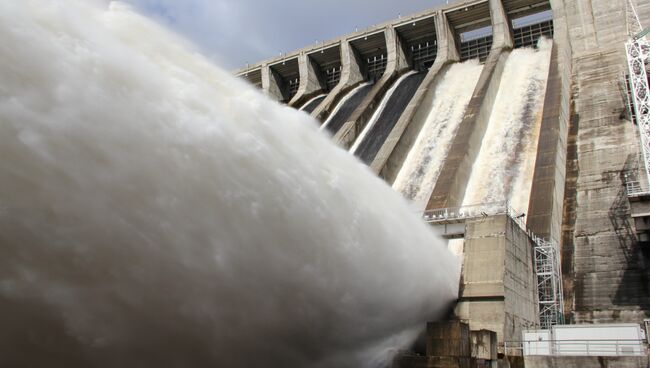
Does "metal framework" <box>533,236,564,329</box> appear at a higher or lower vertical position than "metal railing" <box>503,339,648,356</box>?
higher

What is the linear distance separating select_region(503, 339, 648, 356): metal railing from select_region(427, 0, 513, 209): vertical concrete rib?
728 cm

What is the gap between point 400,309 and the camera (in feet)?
39.0

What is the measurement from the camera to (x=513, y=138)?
1003 inches

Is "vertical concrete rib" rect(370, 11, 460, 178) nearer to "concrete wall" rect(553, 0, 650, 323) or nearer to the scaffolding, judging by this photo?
"concrete wall" rect(553, 0, 650, 323)

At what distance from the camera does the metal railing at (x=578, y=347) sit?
13.5 m

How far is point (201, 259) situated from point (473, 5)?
3241 cm

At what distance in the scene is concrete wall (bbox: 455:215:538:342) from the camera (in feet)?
47.8

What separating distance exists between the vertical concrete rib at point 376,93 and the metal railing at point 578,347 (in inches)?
661

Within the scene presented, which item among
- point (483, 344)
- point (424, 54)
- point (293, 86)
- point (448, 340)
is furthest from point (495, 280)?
point (293, 86)

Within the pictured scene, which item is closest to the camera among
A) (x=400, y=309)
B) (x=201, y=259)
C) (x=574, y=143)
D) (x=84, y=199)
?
(x=84, y=199)

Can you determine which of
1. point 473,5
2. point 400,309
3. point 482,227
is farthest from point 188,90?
point 473,5

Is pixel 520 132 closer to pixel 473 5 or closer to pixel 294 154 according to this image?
pixel 473 5

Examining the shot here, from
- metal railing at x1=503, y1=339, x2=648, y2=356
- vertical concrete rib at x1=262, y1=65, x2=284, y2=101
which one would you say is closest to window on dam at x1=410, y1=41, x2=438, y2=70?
vertical concrete rib at x1=262, y1=65, x2=284, y2=101

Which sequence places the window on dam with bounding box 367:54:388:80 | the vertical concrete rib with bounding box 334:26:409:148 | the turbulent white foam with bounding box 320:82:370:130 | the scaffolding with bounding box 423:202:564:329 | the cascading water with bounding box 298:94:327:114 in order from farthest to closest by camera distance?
the window on dam with bounding box 367:54:388:80 < the cascading water with bounding box 298:94:327:114 < the turbulent white foam with bounding box 320:82:370:130 < the vertical concrete rib with bounding box 334:26:409:148 < the scaffolding with bounding box 423:202:564:329
